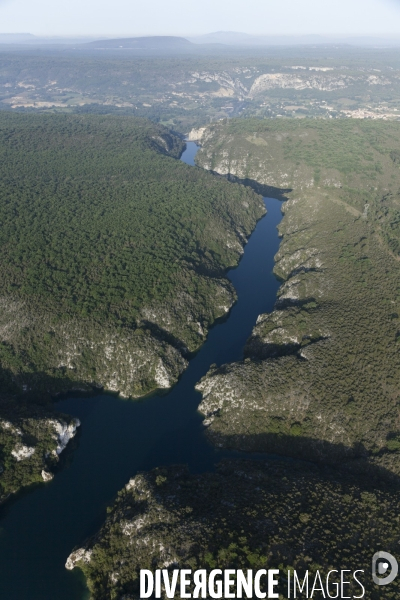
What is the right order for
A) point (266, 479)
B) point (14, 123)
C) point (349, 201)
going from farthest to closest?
point (14, 123)
point (349, 201)
point (266, 479)

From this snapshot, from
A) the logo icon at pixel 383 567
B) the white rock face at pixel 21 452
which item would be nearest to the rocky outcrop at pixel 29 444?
the white rock face at pixel 21 452

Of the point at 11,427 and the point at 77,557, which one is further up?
the point at 11,427

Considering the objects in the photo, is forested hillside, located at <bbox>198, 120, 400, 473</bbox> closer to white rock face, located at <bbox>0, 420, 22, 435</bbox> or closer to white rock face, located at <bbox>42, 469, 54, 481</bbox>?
white rock face, located at <bbox>42, 469, 54, 481</bbox>

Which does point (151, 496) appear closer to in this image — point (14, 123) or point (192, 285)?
point (192, 285)

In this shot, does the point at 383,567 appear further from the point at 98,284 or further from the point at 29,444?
the point at 98,284

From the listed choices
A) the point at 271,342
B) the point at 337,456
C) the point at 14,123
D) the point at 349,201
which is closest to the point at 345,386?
the point at 337,456

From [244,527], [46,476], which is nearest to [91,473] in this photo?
[46,476]
